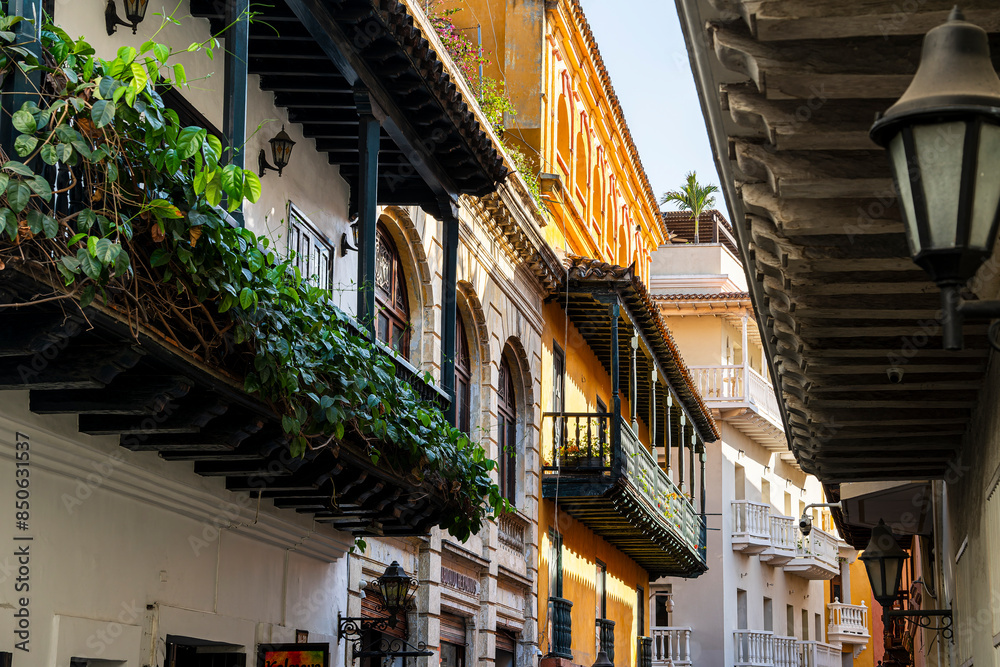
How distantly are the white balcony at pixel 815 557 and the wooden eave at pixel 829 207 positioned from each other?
29.7 metres

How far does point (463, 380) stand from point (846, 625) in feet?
96.3

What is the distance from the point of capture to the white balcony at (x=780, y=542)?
3534cm

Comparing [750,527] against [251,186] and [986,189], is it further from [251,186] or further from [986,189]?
[986,189]

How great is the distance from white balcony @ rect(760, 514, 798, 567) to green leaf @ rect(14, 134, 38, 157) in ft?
104

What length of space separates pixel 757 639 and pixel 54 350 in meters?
29.9

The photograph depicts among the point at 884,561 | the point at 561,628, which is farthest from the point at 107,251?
the point at 561,628

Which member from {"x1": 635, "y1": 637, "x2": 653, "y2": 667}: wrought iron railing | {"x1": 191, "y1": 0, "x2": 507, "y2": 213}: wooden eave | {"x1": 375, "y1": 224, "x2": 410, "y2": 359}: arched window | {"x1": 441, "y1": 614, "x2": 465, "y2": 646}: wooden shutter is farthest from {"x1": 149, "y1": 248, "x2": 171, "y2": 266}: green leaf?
{"x1": 635, "y1": 637, "x2": 653, "y2": 667}: wrought iron railing

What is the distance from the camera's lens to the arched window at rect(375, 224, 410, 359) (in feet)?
44.4

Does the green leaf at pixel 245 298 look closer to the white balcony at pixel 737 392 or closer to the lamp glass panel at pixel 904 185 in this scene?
the lamp glass panel at pixel 904 185

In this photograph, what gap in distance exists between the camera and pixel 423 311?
14.6 m

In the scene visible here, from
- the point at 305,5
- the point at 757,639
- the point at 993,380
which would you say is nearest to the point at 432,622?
the point at 305,5

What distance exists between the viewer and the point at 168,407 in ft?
23.2

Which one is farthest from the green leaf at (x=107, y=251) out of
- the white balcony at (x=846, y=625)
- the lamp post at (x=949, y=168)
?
the white balcony at (x=846, y=625)

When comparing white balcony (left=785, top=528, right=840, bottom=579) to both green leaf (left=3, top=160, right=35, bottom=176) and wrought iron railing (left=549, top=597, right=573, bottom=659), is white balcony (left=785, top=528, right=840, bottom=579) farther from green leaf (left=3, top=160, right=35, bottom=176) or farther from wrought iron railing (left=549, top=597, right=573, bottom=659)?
green leaf (left=3, top=160, right=35, bottom=176)
